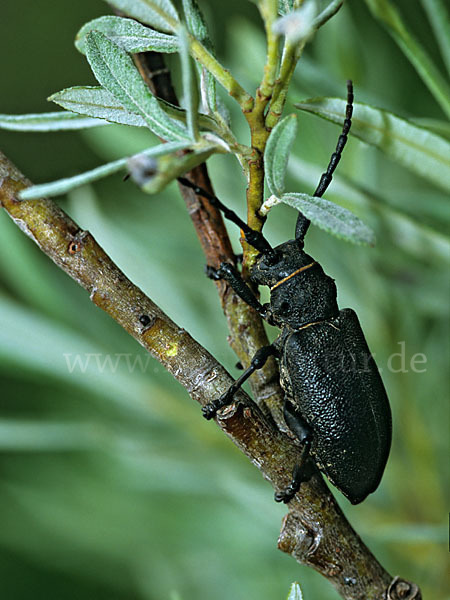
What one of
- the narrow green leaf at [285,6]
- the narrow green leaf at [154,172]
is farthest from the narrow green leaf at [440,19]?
the narrow green leaf at [154,172]

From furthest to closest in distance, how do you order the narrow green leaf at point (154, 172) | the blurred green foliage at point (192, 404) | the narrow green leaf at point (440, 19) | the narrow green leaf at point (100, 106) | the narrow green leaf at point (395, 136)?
1. the blurred green foliage at point (192, 404)
2. the narrow green leaf at point (440, 19)
3. the narrow green leaf at point (395, 136)
4. the narrow green leaf at point (100, 106)
5. the narrow green leaf at point (154, 172)

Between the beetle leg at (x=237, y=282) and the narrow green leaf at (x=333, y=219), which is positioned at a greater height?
the narrow green leaf at (x=333, y=219)

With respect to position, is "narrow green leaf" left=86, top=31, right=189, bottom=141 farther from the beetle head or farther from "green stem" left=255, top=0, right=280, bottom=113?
the beetle head

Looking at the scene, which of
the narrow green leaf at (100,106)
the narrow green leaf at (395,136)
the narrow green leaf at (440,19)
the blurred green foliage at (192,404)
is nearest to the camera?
the narrow green leaf at (100,106)

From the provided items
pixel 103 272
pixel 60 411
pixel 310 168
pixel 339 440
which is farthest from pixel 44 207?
pixel 60 411

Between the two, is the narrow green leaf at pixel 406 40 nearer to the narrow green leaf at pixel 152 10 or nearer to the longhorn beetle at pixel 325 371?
the longhorn beetle at pixel 325 371

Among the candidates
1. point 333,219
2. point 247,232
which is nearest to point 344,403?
point 247,232

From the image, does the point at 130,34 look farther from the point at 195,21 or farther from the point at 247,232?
the point at 247,232

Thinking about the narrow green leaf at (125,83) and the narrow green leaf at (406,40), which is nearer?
the narrow green leaf at (125,83)

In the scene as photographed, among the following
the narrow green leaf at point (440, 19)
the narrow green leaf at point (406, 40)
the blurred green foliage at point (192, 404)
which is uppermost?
the narrow green leaf at point (440, 19)
